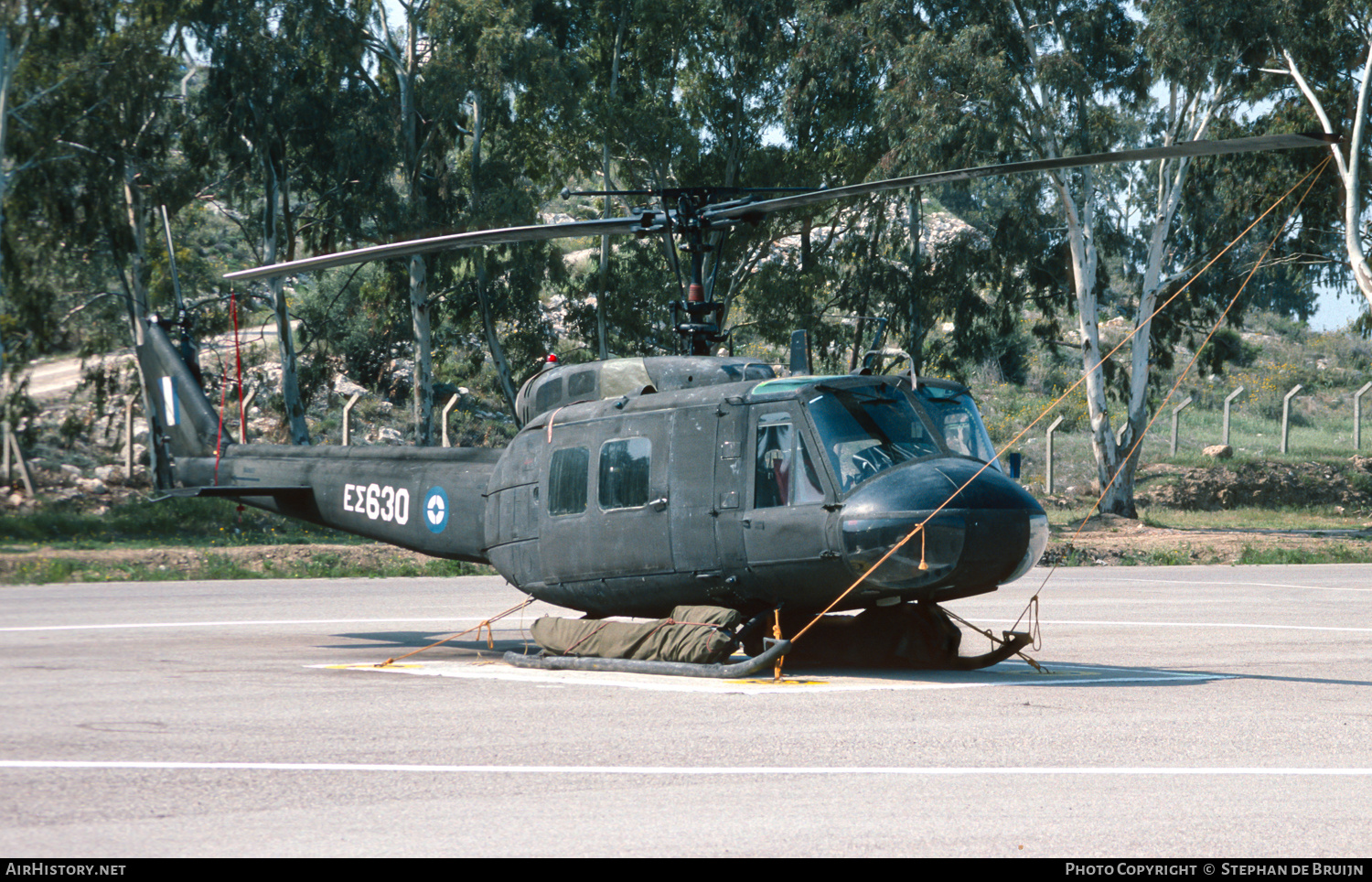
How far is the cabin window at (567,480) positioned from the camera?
1077 cm

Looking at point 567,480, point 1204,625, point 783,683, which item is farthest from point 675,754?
point 1204,625

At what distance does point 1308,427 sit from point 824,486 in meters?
45.0

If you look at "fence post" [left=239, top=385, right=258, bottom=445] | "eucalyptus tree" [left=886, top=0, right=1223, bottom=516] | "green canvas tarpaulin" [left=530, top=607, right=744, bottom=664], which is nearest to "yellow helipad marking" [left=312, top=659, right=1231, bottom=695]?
"green canvas tarpaulin" [left=530, top=607, right=744, bottom=664]

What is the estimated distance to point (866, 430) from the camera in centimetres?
955

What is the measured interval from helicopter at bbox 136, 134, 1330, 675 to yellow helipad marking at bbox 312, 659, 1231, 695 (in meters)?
0.36

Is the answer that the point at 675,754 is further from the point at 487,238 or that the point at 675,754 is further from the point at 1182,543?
the point at 1182,543

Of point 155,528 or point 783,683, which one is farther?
point 155,528

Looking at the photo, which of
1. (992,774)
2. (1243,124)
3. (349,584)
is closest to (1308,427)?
(1243,124)

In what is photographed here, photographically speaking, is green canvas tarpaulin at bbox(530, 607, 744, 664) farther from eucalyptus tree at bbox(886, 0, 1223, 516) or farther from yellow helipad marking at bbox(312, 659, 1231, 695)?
eucalyptus tree at bbox(886, 0, 1223, 516)

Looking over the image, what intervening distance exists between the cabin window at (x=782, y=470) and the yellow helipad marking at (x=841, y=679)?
142 cm

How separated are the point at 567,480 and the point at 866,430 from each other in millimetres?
2815

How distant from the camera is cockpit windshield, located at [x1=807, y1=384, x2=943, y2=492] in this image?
9391mm

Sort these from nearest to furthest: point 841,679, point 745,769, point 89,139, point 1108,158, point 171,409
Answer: point 745,769 < point 1108,158 < point 841,679 < point 171,409 < point 89,139

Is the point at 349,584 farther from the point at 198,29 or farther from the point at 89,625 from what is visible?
the point at 198,29
